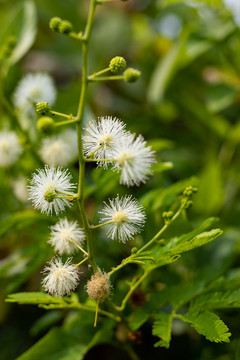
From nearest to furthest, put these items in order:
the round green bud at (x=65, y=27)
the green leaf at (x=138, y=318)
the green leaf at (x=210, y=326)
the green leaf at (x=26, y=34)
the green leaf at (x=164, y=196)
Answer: the green leaf at (x=210, y=326), the round green bud at (x=65, y=27), the green leaf at (x=138, y=318), the green leaf at (x=164, y=196), the green leaf at (x=26, y=34)

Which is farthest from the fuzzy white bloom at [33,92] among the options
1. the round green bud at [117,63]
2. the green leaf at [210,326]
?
the green leaf at [210,326]

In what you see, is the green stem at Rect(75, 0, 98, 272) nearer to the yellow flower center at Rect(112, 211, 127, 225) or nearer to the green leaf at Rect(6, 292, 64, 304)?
the yellow flower center at Rect(112, 211, 127, 225)

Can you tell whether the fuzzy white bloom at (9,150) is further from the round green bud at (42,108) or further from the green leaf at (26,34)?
the round green bud at (42,108)

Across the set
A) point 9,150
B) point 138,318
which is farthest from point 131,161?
point 9,150

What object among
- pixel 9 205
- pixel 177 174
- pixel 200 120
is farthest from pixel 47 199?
pixel 200 120

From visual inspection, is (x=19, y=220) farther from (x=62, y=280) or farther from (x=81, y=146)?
(x=81, y=146)

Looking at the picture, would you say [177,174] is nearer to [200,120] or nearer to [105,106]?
[200,120]
